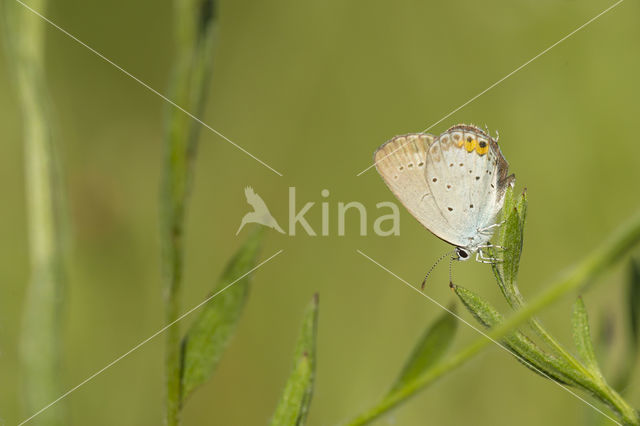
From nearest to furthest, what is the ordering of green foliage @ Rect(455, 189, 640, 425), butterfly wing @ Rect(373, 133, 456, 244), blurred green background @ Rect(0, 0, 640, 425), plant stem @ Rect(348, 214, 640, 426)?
plant stem @ Rect(348, 214, 640, 426) → green foliage @ Rect(455, 189, 640, 425) → butterfly wing @ Rect(373, 133, 456, 244) → blurred green background @ Rect(0, 0, 640, 425)

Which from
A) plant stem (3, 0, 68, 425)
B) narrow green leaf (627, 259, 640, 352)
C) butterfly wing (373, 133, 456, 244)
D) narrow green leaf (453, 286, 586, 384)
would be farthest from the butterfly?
plant stem (3, 0, 68, 425)

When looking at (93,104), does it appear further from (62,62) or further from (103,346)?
(103,346)

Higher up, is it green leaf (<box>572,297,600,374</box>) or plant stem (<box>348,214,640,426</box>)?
plant stem (<box>348,214,640,426</box>)

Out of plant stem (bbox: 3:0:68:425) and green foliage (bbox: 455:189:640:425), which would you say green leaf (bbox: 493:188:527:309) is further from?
plant stem (bbox: 3:0:68:425)

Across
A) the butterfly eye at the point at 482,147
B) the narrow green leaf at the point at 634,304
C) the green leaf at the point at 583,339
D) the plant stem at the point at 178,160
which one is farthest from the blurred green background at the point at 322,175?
the plant stem at the point at 178,160

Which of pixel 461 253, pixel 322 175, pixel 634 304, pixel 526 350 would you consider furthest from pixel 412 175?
pixel 526 350

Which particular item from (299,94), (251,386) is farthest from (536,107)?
(251,386)

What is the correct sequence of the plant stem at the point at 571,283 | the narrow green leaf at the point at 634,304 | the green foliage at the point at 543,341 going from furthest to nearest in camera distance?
1. the narrow green leaf at the point at 634,304
2. the green foliage at the point at 543,341
3. the plant stem at the point at 571,283

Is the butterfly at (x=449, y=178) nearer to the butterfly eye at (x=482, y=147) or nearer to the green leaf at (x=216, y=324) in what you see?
the butterfly eye at (x=482, y=147)
